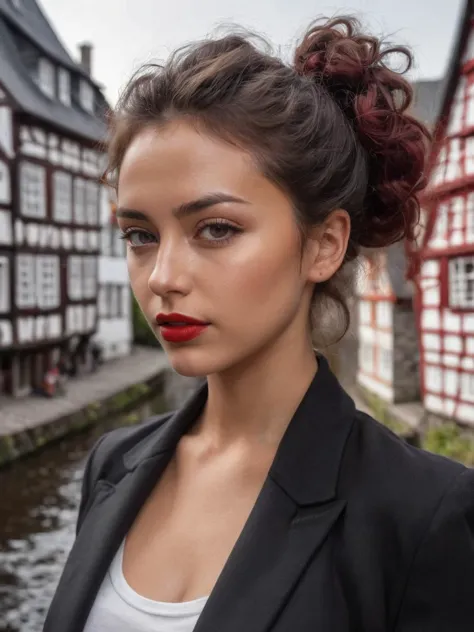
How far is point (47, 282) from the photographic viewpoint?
646 cm

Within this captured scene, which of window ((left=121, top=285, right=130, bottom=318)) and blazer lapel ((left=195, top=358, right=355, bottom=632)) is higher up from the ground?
window ((left=121, top=285, right=130, bottom=318))

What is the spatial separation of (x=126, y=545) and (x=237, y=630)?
20 centimetres

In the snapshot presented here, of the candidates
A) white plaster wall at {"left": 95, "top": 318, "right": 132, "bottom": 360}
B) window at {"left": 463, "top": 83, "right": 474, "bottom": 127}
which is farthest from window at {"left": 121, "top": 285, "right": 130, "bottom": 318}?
window at {"left": 463, "top": 83, "right": 474, "bottom": 127}

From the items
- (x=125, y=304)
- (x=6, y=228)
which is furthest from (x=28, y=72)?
(x=125, y=304)

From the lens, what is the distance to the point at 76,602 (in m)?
0.68

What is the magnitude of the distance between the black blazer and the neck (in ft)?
0.09

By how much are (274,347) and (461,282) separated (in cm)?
312

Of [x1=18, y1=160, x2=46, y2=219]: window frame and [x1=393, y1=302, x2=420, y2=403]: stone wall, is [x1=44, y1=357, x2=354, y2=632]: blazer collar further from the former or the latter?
[x1=18, y1=160, x2=46, y2=219]: window frame

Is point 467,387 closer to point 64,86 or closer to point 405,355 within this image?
point 405,355

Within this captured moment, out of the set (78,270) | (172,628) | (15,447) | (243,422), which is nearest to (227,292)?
(243,422)

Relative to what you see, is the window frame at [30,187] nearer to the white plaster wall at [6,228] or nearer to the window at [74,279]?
the white plaster wall at [6,228]

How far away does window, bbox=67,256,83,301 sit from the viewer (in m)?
6.84

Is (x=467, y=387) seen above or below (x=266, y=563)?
below

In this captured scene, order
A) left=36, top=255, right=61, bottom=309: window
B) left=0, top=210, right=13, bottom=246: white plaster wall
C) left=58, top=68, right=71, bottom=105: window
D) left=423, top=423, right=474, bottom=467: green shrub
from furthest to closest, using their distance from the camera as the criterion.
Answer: left=36, top=255, right=61, bottom=309: window → left=0, top=210, right=13, bottom=246: white plaster wall → left=58, top=68, right=71, bottom=105: window → left=423, top=423, right=474, bottom=467: green shrub
